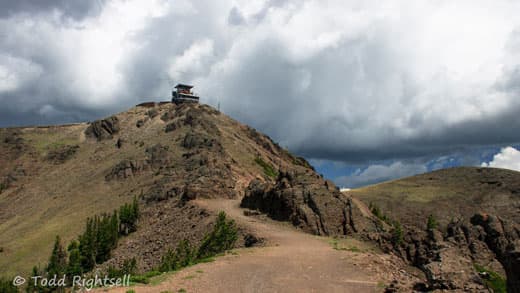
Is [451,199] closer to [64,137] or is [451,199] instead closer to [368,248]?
[368,248]

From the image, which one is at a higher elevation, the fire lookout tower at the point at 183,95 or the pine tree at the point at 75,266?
the fire lookout tower at the point at 183,95

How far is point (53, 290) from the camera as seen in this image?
4838 centimetres

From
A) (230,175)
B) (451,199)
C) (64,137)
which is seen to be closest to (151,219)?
(230,175)

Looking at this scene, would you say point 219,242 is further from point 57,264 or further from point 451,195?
point 451,195

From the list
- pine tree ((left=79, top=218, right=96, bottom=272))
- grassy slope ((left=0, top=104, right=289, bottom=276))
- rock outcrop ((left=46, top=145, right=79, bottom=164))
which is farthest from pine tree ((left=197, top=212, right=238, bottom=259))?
rock outcrop ((left=46, top=145, right=79, bottom=164))

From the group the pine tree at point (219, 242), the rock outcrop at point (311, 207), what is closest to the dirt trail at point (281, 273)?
the pine tree at point (219, 242)

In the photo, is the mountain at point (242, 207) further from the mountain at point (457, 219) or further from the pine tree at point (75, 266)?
the pine tree at point (75, 266)

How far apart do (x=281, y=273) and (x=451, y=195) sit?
12264 centimetres

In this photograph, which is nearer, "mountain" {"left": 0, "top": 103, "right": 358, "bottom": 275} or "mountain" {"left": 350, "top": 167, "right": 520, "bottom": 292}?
"mountain" {"left": 350, "top": 167, "right": 520, "bottom": 292}

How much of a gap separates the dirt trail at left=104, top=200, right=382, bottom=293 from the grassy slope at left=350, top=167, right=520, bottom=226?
266 ft

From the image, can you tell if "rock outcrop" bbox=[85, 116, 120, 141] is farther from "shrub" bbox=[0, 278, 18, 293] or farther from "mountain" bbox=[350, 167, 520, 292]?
"shrub" bbox=[0, 278, 18, 293]

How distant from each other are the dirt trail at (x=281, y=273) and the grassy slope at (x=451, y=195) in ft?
266

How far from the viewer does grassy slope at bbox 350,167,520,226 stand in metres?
116

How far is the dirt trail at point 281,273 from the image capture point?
22219 mm
